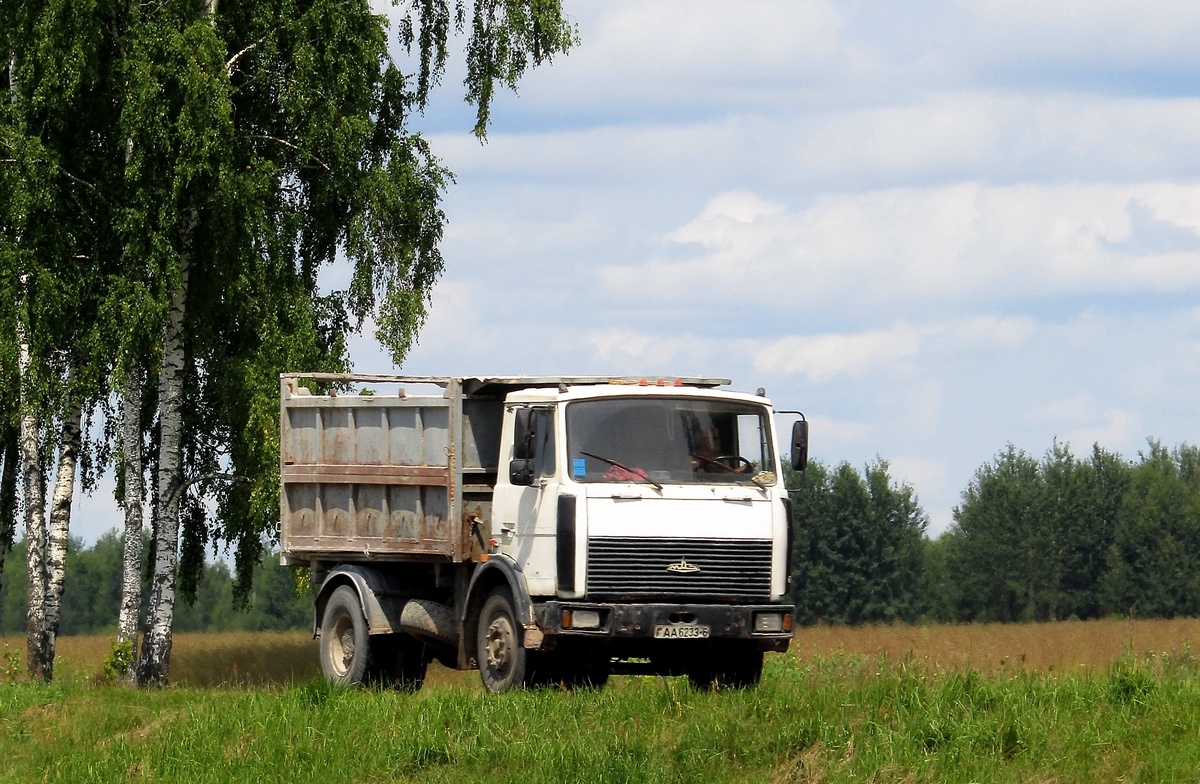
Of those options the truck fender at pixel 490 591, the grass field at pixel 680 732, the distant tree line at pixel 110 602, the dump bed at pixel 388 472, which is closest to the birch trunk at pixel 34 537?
the dump bed at pixel 388 472

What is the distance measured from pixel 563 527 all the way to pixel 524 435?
2.82 feet

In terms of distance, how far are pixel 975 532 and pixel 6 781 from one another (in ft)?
267

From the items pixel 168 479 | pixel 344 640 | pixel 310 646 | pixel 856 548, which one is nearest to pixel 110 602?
pixel 856 548

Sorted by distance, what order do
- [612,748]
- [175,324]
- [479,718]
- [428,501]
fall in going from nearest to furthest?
[612,748]
[479,718]
[428,501]
[175,324]

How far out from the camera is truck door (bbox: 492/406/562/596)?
1364 centimetres

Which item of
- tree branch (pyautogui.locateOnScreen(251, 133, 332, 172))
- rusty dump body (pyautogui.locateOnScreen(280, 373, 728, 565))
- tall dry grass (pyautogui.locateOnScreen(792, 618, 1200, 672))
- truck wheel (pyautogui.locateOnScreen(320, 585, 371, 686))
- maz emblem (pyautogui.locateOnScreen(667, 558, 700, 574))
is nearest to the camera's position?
maz emblem (pyautogui.locateOnScreen(667, 558, 700, 574))

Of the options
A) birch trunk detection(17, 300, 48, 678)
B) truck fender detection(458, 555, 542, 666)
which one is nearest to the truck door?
truck fender detection(458, 555, 542, 666)

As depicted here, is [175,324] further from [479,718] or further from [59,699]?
[479,718]

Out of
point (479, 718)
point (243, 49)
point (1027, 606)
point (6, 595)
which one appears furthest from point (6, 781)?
point (6, 595)

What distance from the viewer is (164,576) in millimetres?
25172

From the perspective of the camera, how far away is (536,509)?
1385cm

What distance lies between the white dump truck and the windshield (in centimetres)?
1

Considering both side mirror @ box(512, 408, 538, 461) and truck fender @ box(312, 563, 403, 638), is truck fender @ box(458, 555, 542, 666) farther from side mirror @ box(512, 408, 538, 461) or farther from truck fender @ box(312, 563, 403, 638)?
truck fender @ box(312, 563, 403, 638)

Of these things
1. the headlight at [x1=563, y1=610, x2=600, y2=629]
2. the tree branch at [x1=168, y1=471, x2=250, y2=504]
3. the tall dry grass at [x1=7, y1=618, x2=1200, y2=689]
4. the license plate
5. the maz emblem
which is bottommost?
the tall dry grass at [x1=7, y1=618, x2=1200, y2=689]
